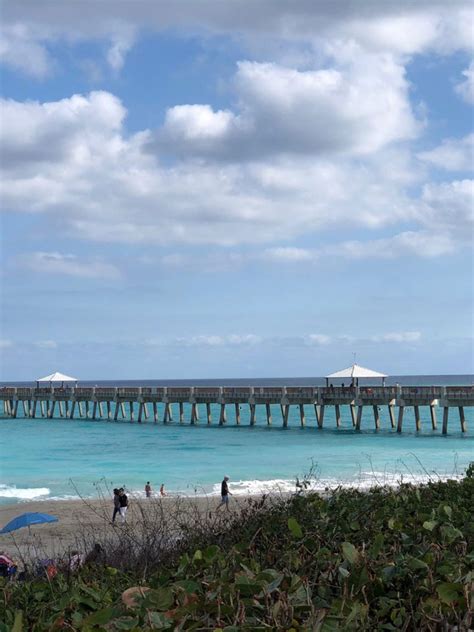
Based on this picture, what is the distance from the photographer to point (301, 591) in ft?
11.8

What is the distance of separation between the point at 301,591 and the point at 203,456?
139 feet

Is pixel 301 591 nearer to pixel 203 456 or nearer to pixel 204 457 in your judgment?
pixel 204 457

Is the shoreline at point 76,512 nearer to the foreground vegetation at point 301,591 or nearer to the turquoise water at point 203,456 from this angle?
the turquoise water at point 203,456

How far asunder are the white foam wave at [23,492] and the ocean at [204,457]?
4cm

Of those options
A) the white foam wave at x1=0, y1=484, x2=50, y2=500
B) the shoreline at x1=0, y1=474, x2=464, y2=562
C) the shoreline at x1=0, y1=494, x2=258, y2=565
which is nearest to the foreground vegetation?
the shoreline at x1=0, y1=474, x2=464, y2=562

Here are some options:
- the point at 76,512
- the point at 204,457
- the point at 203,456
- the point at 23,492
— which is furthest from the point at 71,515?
the point at 203,456

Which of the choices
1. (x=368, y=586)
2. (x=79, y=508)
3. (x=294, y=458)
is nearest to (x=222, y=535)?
(x=368, y=586)

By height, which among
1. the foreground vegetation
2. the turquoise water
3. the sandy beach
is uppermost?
the foreground vegetation

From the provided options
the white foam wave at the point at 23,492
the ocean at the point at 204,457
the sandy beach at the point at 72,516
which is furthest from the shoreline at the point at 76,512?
the white foam wave at the point at 23,492

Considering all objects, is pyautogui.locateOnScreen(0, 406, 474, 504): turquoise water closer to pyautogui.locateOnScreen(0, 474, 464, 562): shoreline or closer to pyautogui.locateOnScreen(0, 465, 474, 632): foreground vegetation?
pyautogui.locateOnScreen(0, 474, 464, 562): shoreline

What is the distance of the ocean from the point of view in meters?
33.8

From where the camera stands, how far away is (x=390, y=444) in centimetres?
4831

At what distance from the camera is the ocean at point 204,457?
33.8 m

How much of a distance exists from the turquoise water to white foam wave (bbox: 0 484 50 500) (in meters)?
0.04
